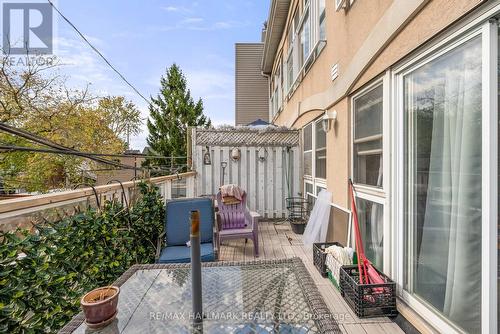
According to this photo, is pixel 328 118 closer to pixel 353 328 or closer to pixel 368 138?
pixel 368 138

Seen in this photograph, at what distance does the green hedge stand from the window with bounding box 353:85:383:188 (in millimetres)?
2488

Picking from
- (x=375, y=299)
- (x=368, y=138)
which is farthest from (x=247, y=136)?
(x=375, y=299)

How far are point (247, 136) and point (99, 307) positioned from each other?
5.04m

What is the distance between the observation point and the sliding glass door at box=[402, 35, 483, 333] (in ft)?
4.76

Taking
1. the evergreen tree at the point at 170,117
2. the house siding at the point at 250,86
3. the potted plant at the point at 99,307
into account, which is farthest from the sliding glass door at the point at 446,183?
the evergreen tree at the point at 170,117

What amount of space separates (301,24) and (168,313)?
19.0 feet

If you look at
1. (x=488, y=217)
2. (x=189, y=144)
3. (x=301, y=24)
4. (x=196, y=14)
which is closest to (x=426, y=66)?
(x=488, y=217)

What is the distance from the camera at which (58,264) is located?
5.25 feet

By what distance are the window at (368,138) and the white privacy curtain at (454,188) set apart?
2.00ft

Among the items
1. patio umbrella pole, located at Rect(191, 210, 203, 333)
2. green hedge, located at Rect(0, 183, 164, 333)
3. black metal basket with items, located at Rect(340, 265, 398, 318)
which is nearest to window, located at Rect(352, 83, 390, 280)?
black metal basket with items, located at Rect(340, 265, 398, 318)

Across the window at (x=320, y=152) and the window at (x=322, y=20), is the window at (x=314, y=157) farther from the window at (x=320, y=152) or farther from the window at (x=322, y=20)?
the window at (x=322, y=20)

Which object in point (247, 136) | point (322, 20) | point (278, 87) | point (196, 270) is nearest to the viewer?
point (196, 270)

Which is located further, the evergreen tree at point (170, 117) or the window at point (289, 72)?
the evergreen tree at point (170, 117)

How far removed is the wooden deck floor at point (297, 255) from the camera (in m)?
2.07
